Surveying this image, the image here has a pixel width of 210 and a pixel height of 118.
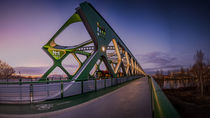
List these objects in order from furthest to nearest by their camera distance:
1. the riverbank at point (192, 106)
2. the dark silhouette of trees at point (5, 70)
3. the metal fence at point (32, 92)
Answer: the dark silhouette of trees at point (5, 70) → the riverbank at point (192, 106) → the metal fence at point (32, 92)

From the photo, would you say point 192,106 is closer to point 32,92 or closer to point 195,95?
point 195,95

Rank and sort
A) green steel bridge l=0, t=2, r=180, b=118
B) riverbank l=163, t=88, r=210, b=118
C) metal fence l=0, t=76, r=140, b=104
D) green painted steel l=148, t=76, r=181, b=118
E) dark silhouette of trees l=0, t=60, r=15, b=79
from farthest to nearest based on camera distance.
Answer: dark silhouette of trees l=0, t=60, r=15, b=79
riverbank l=163, t=88, r=210, b=118
metal fence l=0, t=76, r=140, b=104
green steel bridge l=0, t=2, r=180, b=118
green painted steel l=148, t=76, r=181, b=118

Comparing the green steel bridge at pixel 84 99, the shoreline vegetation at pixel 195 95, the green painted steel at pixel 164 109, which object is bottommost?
the shoreline vegetation at pixel 195 95

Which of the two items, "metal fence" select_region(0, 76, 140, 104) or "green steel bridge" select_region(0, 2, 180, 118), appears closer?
"green steel bridge" select_region(0, 2, 180, 118)

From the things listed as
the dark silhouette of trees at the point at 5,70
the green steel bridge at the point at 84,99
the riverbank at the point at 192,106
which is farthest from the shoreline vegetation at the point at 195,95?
the dark silhouette of trees at the point at 5,70

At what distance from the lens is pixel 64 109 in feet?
14.1

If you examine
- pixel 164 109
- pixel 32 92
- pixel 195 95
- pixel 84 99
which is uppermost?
pixel 164 109

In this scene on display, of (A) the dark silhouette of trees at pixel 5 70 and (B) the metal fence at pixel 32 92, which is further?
(A) the dark silhouette of trees at pixel 5 70

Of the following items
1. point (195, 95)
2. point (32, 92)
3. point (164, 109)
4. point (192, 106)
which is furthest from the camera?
point (195, 95)

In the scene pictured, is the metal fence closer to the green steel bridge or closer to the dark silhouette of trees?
the green steel bridge

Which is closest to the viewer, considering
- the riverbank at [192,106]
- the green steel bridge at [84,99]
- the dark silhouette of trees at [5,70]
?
the green steel bridge at [84,99]

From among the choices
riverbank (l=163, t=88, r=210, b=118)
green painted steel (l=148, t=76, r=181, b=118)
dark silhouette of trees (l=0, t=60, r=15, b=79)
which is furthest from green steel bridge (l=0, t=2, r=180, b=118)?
dark silhouette of trees (l=0, t=60, r=15, b=79)

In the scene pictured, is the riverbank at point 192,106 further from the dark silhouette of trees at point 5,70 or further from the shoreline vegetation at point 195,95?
the dark silhouette of trees at point 5,70

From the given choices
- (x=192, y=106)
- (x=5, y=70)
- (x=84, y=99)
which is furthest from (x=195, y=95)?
(x=5, y=70)
